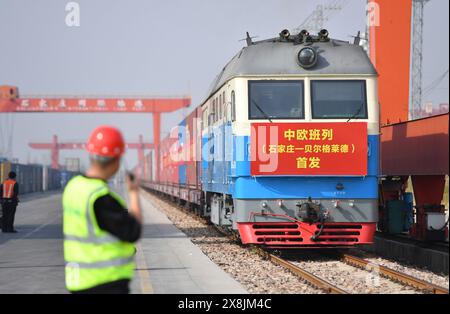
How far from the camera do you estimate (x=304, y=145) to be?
13.0 metres

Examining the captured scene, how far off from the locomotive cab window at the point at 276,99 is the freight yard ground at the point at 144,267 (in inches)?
108

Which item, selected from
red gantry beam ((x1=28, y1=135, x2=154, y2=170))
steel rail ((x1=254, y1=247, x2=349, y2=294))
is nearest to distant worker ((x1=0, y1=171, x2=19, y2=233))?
→ steel rail ((x1=254, y1=247, x2=349, y2=294))

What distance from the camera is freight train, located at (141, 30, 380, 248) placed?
13.0 metres

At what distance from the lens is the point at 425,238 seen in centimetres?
1387

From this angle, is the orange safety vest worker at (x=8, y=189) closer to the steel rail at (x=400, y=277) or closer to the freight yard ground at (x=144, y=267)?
the freight yard ground at (x=144, y=267)

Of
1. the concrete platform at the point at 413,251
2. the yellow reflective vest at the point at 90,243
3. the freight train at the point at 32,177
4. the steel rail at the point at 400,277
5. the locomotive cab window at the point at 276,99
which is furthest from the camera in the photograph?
the freight train at the point at 32,177

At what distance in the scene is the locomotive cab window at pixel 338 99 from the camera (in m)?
13.2

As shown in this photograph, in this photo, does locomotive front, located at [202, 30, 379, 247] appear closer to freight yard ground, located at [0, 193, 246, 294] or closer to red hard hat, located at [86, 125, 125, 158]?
freight yard ground, located at [0, 193, 246, 294]

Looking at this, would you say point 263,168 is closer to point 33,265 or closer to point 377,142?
point 377,142

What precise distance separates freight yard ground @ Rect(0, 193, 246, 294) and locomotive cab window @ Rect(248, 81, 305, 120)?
2754 millimetres

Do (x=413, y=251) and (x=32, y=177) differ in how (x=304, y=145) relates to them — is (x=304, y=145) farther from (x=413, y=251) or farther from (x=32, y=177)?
(x=32, y=177)

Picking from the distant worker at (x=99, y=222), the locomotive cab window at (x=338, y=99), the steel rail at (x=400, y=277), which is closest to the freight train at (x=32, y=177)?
the locomotive cab window at (x=338, y=99)

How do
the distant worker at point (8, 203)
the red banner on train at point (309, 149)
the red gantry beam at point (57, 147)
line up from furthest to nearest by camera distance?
the red gantry beam at point (57, 147)
the distant worker at point (8, 203)
the red banner on train at point (309, 149)
